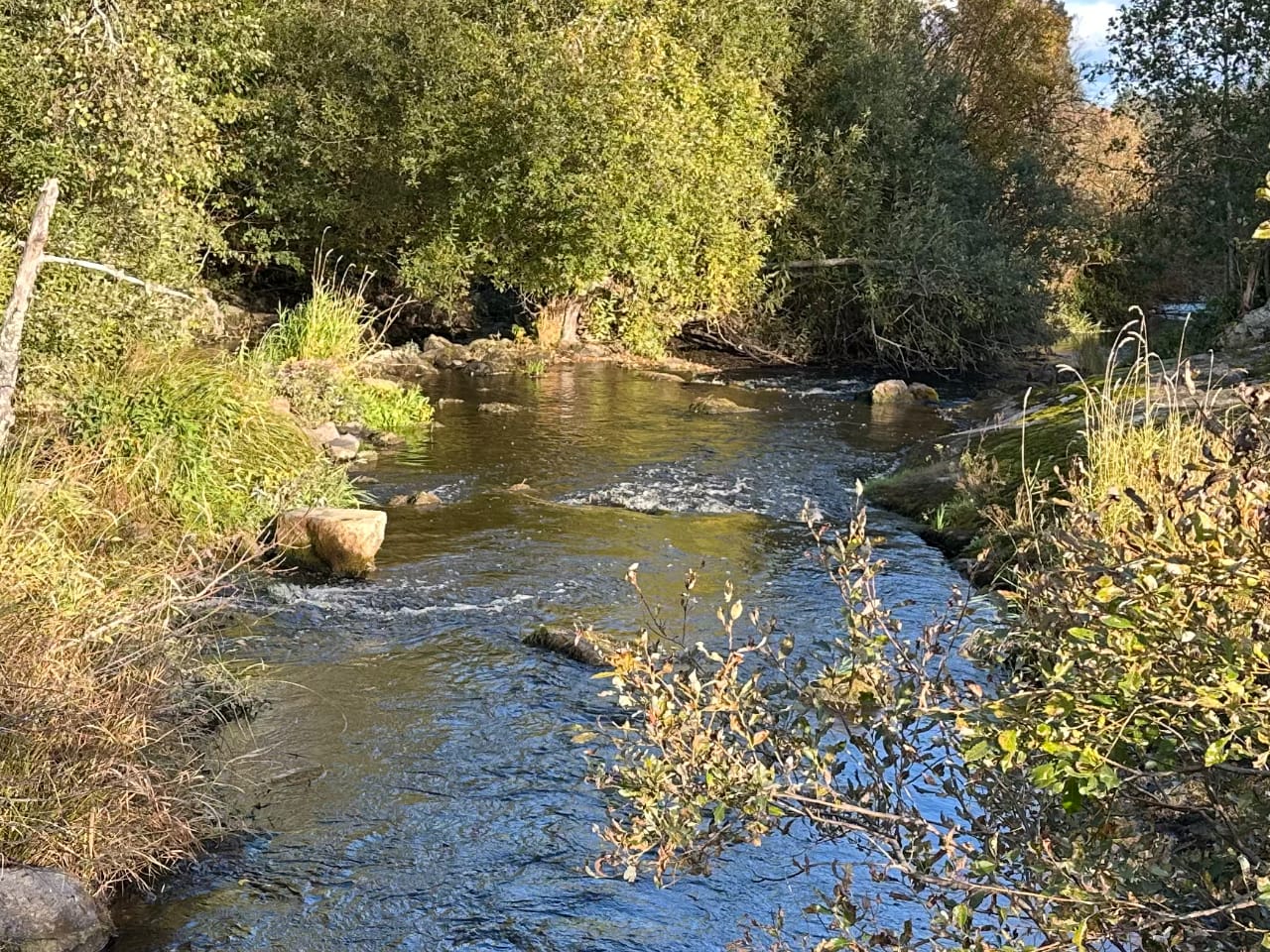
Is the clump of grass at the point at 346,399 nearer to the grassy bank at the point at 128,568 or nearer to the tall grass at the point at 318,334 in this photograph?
the grassy bank at the point at 128,568

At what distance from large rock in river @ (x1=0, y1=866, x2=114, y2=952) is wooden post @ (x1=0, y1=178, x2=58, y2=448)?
9.13 ft

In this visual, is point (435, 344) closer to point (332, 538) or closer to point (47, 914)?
point (332, 538)

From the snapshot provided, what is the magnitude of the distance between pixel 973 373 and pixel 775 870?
64.3 feet

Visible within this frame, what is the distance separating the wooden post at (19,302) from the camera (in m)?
6.14

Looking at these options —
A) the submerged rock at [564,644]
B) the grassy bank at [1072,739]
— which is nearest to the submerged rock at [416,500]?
the submerged rock at [564,644]

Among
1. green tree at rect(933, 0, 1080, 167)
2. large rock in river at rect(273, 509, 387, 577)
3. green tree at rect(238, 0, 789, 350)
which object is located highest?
green tree at rect(933, 0, 1080, 167)

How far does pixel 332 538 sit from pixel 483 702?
9.75ft

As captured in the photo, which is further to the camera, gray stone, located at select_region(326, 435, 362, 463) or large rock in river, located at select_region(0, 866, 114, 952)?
gray stone, located at select_region(326, 435, 362, 463)

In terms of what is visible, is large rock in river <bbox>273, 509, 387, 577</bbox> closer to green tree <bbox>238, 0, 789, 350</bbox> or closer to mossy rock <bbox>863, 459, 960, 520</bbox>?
mossy rock <bbox>863, 459, 960, 520</bbox>

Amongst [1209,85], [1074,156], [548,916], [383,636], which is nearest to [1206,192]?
[1209,85]

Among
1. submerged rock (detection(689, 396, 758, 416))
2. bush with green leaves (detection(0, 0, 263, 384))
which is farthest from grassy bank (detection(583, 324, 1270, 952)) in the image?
submerged rock (detection(689, 396, 758, 416))

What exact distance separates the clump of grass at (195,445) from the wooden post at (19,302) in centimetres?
277

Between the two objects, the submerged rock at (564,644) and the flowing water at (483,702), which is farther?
the submerged rock at (564,644)

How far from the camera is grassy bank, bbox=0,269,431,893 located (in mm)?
4801
